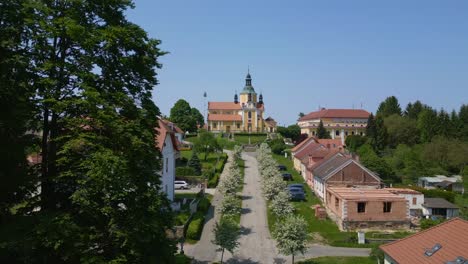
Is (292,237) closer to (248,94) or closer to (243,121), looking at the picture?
(243,121)

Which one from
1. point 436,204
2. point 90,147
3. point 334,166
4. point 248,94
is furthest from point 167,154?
point 248,94

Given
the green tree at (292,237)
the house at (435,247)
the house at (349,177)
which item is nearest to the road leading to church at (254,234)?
the green tree at (292,237)

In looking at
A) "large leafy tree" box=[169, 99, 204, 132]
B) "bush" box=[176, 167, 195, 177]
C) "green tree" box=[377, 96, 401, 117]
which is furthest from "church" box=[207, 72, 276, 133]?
"bush" box=[176, 167, 195, 177]

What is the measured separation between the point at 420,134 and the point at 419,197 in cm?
5778

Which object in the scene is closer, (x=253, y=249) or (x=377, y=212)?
(x=253, y=249)

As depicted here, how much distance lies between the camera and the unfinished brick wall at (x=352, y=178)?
45094mm

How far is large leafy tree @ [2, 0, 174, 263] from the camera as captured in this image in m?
13.3

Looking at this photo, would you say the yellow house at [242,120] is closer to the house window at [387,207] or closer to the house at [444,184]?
the house at [444,184]

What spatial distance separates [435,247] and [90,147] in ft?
50.7

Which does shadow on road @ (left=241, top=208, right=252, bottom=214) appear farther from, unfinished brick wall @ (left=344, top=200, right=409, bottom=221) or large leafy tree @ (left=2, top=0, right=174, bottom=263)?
large leafy tree @ (left=2, top=0, right=174, bottom=263)

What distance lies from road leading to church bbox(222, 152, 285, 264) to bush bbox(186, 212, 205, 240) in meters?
3.40

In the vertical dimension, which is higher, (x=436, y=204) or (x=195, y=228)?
(x=436, y=204)

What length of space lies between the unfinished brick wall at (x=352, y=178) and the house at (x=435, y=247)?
2328 centimetres

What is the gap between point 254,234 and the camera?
113ft
